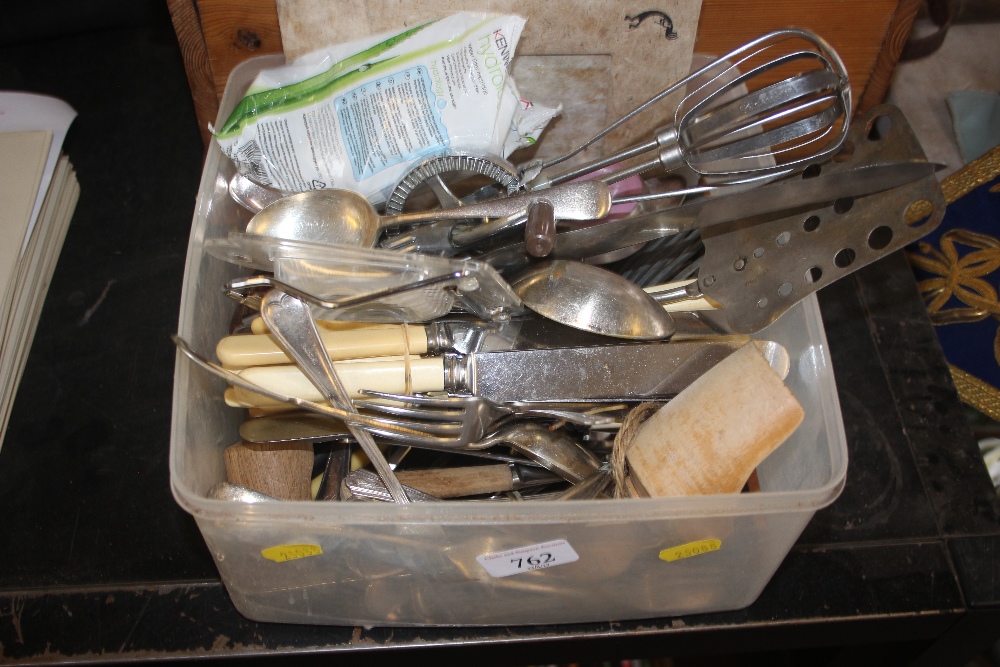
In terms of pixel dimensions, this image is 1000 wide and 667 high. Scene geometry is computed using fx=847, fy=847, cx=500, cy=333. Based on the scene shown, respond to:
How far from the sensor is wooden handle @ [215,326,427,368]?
0.52 m

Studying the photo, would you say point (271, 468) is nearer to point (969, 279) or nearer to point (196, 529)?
point (196, 529)

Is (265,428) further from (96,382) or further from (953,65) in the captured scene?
(953,65)

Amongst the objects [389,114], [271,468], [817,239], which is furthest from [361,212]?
[817,239]

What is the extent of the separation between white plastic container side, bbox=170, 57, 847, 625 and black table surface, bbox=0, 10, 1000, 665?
0.09ft

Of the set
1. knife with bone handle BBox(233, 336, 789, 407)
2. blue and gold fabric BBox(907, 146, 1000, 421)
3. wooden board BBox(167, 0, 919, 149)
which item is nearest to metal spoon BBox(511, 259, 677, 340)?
knife with bone handle BBox(233, 336, 789, 407)

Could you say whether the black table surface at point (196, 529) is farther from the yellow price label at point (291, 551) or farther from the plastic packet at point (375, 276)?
the plastic packet at point (375, 276)

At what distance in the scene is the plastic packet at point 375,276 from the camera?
50 centimetres

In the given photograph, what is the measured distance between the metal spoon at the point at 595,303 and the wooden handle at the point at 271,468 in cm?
18

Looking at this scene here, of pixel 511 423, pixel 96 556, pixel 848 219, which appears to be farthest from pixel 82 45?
pixel 848 219

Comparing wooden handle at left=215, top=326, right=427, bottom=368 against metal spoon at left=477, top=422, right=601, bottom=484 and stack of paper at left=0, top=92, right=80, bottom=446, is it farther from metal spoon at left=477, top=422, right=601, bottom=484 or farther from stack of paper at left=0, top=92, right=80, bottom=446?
stack of paper at left=0, top=92, right=80, bottom=446

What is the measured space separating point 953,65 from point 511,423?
734mm

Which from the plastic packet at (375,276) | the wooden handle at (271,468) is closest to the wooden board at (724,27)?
the plastic packet at (375,276)

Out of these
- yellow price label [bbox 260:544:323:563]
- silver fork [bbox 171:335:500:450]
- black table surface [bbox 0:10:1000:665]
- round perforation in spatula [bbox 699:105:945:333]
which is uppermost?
round perforation in spatula [bbox 699:105:945:333]

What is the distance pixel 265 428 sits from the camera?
1.74 feet
